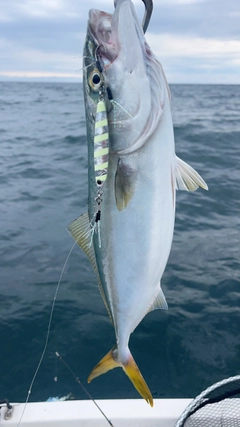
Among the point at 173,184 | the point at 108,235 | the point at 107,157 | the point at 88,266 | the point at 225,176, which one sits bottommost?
the point at 88,266

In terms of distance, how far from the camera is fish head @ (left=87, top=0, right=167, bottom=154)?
1.54 metres

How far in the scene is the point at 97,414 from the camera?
9.16 ft

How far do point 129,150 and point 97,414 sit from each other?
2103 mm

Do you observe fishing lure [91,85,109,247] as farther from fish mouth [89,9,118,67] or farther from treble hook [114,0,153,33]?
treble hook [114,0,153,33]

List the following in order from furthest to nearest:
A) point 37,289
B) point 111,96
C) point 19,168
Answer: point 19,168 < point 37,289 < point 111,96

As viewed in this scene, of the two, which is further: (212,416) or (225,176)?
(225,176)

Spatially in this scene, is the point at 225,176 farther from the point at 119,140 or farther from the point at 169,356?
the point at 119,140

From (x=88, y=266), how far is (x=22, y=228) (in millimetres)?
1769

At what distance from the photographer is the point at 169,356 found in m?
4.27

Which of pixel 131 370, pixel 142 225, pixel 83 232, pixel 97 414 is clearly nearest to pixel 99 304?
pixel 97 414

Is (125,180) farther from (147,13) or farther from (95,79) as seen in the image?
(147,13)

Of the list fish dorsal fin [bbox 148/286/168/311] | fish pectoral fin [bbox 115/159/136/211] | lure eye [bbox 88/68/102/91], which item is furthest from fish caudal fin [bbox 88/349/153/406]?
lure eye [bbox 88/68/102/91]

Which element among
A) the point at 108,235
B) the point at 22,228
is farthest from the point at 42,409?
the point at 22,228

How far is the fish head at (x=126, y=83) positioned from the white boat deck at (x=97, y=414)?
208 centimetres
